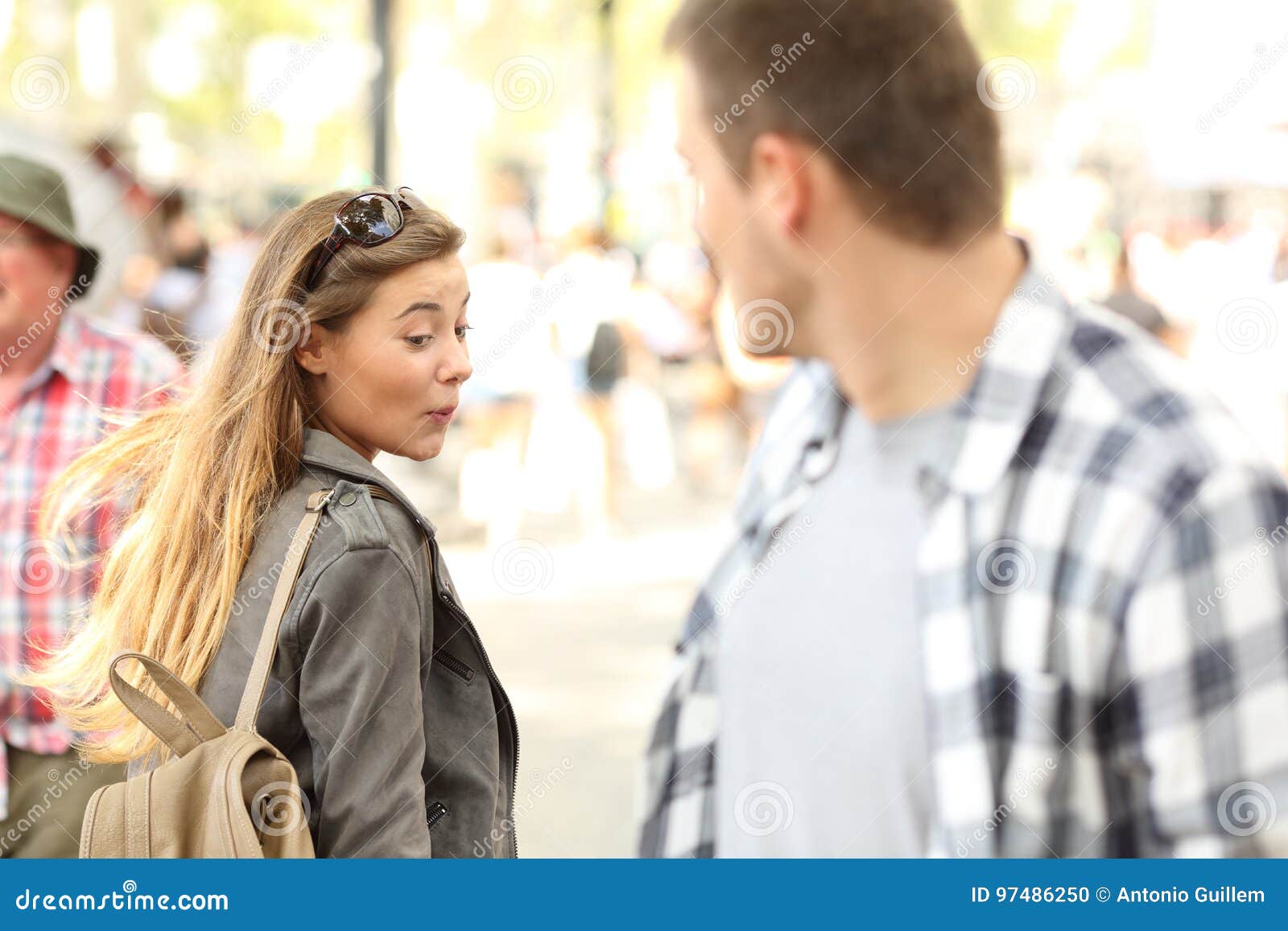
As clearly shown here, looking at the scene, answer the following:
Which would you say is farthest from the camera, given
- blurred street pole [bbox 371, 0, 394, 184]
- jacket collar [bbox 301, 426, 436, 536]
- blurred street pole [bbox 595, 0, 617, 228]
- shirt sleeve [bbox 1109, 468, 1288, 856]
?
blurred street pole [bbox 595, 0, 617, 228]

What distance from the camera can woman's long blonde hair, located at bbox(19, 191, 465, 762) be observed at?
64.0 inches

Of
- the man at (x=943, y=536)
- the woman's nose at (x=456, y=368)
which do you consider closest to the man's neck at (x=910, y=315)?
the man at (x=943, y=536)

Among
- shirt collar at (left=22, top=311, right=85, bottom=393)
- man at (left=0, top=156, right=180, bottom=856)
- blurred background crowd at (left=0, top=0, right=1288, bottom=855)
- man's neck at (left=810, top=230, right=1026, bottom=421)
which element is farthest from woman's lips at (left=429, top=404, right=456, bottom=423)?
shirt collar at (left=22, top=311, right=85, bottom=393)

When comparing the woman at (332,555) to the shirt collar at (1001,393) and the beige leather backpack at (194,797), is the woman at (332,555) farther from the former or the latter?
the shirt collar at (1001,393)

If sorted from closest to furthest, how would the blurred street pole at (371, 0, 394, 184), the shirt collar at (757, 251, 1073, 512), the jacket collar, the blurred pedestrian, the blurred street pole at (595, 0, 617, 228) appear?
the shirt collar at (757, 251, 1073, 512), the jacket collar, the blurred street pole at (371, 0, 394, 184), the blurred pedestrian, the blurred street pole at (595, 0, 617, 228)

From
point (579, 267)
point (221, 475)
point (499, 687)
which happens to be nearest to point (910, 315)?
point (499, 687)

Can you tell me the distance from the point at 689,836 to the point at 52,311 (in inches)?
68.2

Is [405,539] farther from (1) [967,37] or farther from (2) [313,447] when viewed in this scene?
(1) [967,37]

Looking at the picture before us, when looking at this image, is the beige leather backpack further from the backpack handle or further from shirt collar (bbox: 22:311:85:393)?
shirt collar (bbox: 22:311:85:393)

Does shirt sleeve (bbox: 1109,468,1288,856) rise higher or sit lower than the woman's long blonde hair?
lower

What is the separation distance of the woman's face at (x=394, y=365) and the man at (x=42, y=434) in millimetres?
660

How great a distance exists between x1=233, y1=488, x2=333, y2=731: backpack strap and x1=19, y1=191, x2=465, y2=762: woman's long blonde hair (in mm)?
91

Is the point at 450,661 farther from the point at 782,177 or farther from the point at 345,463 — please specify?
the point at 782,177

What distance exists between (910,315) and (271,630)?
0.75 metres
